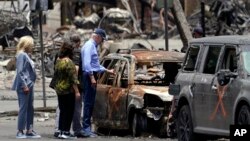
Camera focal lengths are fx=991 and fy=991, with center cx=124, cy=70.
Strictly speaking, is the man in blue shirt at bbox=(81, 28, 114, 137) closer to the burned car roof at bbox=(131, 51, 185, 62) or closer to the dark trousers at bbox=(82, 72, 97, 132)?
the dark trousers at bbox=(82, 72, 97, 132)

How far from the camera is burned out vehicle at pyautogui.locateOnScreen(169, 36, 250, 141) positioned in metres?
13.4

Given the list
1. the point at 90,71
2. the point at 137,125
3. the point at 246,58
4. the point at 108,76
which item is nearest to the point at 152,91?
the point at 137,125

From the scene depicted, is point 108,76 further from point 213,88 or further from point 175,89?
point 213,88

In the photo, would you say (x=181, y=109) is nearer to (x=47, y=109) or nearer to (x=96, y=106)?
(x=96, y=106)

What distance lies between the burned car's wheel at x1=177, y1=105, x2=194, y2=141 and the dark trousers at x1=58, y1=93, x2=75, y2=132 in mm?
2353

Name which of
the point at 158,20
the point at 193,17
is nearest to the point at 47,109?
the point at 193,17

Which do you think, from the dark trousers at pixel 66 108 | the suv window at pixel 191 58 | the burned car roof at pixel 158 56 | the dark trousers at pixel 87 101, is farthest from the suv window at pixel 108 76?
the suv window at pixel 191 58

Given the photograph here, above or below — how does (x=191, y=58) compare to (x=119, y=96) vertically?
above

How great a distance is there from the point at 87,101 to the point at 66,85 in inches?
40.2

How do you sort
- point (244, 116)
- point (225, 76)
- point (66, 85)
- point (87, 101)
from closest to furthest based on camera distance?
point (244, 116), point (225, 76), point (66, 85), point (87, 101)

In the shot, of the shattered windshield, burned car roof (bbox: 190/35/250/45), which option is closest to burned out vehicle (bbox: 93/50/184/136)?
burned car roof (bbox: 190/35/250/45)

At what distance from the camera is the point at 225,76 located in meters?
13.7

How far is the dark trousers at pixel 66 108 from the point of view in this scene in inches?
668

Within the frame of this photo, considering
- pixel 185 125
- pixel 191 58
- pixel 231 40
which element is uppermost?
pixel 231 40
